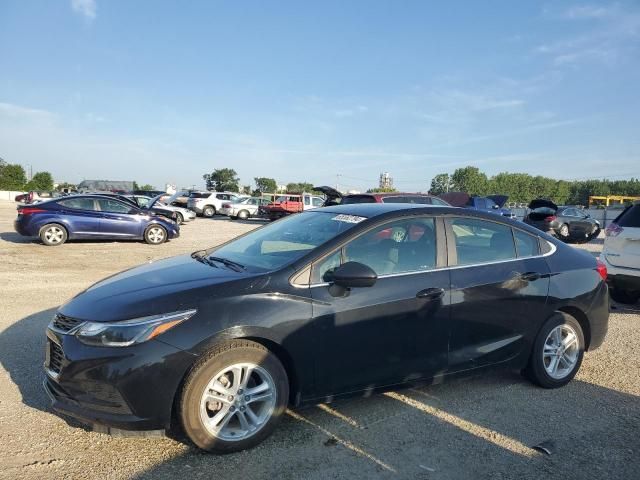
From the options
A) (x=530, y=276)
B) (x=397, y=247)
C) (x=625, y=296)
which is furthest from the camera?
(x=625, y=296)

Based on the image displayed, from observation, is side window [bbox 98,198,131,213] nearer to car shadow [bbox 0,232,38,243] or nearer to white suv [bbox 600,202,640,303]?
car shadow [bbox 0,232,38,243]

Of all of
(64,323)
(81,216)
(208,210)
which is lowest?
(208,210)

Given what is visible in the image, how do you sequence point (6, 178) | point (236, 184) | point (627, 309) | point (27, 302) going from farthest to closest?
point (236, 184) < point (6, 178) < point (627, 309) < point (27, 302)

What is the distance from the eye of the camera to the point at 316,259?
3.36 m

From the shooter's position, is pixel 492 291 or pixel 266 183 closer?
pixel 492 291

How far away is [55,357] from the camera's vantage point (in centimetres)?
307

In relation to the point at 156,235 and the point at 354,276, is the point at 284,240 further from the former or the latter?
the point at 156,235

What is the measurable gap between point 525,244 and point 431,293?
4.24 ft

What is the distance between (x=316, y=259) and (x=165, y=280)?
1.07 metres

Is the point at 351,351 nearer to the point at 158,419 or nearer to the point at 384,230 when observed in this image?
the point at 384,230

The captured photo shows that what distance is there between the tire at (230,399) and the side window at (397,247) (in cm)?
98

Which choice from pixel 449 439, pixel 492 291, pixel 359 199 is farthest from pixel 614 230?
pixel 359 199

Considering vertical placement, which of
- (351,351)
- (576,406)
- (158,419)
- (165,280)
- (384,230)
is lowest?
(576,406)

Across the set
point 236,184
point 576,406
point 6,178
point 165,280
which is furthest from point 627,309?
point 236,184
